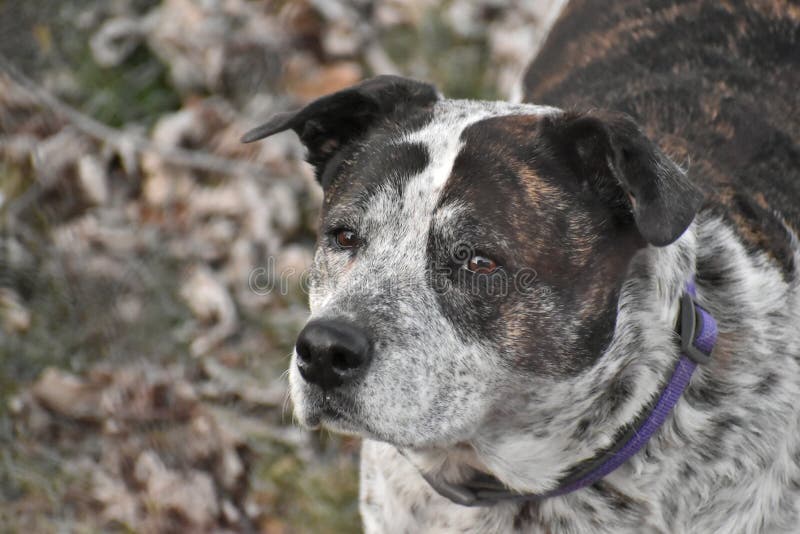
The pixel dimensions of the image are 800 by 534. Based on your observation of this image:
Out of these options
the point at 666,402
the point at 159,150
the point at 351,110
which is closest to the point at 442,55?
the point at 159,150

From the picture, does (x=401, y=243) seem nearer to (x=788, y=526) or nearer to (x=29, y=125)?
(x=788, y=526)

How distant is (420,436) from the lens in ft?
8.05

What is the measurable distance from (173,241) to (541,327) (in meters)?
2.46

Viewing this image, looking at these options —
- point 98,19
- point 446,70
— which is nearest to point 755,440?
point 446,70

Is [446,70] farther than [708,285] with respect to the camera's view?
Yes

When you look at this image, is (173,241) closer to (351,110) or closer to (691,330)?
(351,110)

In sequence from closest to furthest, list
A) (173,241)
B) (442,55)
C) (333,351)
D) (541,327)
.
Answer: (333,351) < (541,327) < (173,241) < (442,55)

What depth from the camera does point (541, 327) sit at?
2.49m

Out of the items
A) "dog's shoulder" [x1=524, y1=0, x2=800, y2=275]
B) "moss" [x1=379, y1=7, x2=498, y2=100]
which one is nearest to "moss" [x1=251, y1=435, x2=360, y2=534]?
"dog's shoulder" [x1=524, y1=0, x2=800, y2=275]

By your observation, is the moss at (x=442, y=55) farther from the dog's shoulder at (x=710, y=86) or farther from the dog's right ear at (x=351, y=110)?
the dog's right ear at (x=351, y=110)

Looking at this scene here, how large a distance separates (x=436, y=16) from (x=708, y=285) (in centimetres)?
310

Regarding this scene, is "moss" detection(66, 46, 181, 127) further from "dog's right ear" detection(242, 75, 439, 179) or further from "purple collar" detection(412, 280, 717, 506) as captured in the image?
"purple collar" detection(412, 280, 717, 506)

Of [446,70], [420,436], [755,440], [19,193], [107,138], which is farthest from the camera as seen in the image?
[446,70]

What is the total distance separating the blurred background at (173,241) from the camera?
366 centimetres
